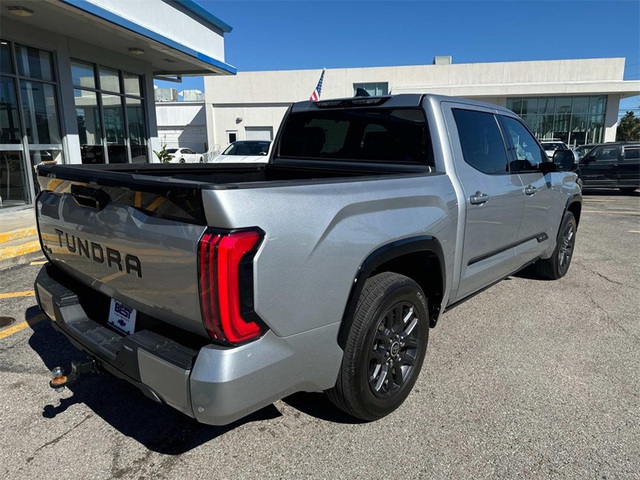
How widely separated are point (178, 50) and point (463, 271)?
9.65 metres

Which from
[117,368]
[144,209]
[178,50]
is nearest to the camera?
[144,209]

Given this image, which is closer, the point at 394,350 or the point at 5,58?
the point at 394,350

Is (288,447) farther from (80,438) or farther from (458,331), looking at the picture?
(458,331)

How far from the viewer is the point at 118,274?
2.21m

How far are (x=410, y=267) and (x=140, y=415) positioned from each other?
1916mm

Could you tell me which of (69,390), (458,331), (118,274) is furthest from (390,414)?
(69,390)

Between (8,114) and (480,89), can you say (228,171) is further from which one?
(480,89)

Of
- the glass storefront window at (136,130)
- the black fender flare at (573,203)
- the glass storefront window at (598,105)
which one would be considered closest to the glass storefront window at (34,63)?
the glass storefront window at (136,130)

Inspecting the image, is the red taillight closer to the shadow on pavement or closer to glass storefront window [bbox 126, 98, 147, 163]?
the shadow on pavement

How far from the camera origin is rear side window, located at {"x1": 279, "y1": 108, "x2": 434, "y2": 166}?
3.33m

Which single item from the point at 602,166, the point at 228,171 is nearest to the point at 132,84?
the point at 228,171

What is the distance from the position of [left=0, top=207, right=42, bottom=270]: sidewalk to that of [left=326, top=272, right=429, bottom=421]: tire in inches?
215

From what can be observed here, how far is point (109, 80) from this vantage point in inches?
476

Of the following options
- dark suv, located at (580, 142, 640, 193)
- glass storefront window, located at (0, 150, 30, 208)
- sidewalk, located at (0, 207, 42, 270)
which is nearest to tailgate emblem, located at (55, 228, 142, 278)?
sidewalk, located at (0, 207, 42, 270)
